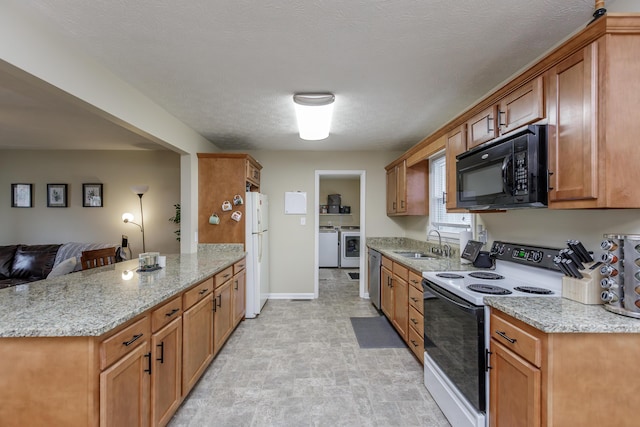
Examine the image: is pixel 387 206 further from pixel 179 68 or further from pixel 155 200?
pixel 155 200

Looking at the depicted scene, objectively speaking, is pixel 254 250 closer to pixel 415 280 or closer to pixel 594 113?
pixel 415 280

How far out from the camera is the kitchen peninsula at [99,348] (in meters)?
1.17

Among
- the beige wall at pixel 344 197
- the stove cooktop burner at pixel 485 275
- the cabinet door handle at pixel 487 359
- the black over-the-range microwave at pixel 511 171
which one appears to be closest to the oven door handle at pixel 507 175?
the black over-the-range microwave at pixel 511 171

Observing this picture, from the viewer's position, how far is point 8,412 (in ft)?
3.80

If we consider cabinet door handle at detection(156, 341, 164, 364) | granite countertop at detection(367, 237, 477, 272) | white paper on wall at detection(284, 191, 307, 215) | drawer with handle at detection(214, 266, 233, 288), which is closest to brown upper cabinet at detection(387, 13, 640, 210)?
granite countertop at detection(367, 237, 477, 272)

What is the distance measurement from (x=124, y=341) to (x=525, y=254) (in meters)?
2.36

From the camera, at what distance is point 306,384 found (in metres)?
2.27

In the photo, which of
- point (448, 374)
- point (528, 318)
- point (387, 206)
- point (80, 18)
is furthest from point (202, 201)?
point (528, 318)

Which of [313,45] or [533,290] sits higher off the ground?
[313,45]

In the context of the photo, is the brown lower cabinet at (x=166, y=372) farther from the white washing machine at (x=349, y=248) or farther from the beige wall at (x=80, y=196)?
the white washing machine at (x=349, y=248)

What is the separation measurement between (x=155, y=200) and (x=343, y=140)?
3.16 metres

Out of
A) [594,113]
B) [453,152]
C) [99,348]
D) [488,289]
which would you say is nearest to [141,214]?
[99,348]

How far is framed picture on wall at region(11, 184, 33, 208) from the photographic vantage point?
15.2ft

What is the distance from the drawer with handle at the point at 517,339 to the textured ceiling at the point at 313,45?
154cm
